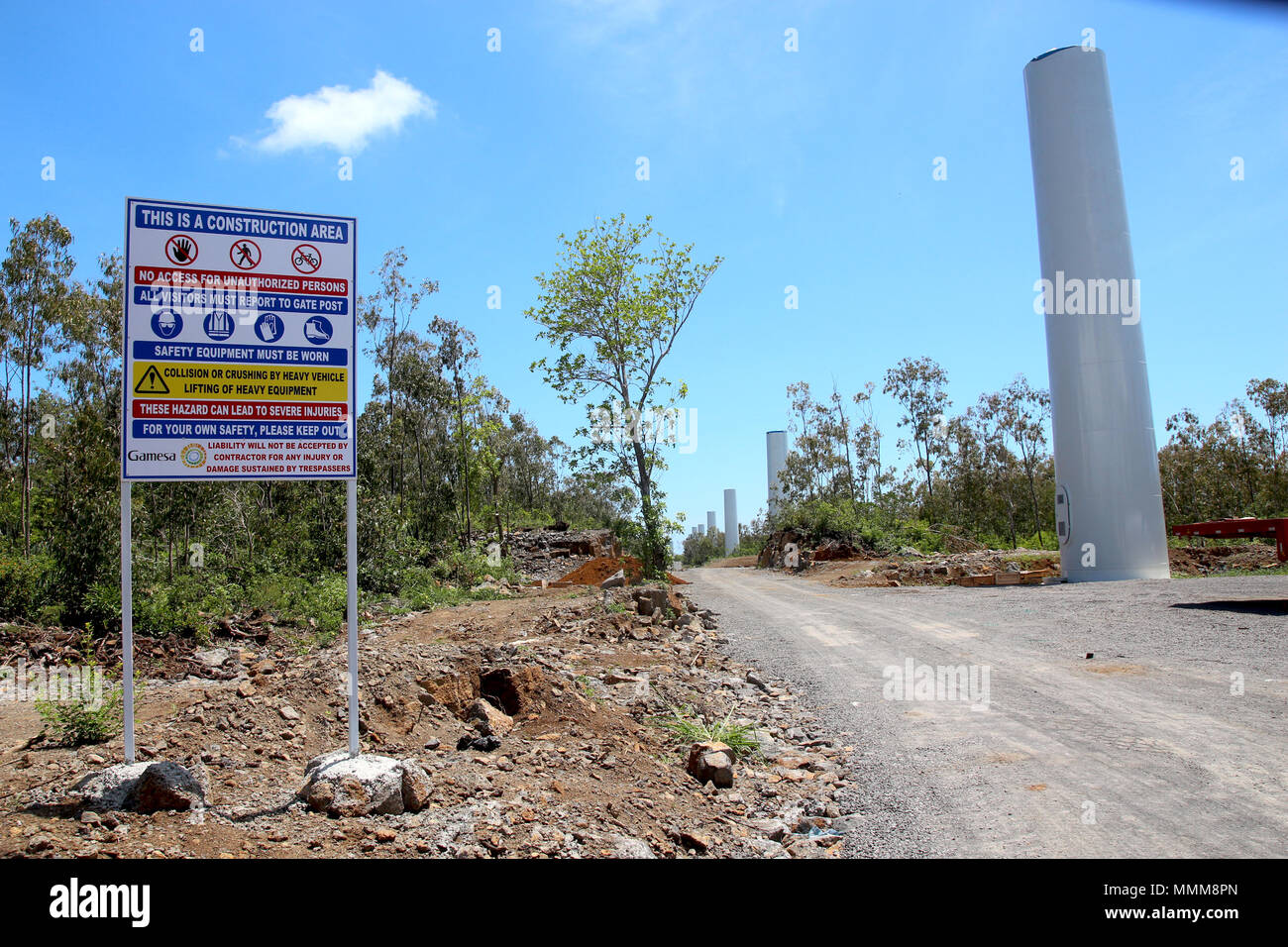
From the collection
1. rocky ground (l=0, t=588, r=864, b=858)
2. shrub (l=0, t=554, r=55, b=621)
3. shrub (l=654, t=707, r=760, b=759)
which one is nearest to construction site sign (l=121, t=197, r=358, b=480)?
rocky ground (l=0, t=588, r=864, b=858)

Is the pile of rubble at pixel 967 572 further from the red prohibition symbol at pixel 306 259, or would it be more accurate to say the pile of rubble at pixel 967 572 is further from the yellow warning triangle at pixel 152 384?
the yellow warning triangle at pixel 152 384

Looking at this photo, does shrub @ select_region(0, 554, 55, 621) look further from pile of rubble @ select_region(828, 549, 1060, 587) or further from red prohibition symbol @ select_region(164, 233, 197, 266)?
Result: pile of rubble @ select_region(828, 549, 1060, 587)

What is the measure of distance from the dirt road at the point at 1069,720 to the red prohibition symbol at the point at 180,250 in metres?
6.03

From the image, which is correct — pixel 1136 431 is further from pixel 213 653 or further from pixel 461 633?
pixel 213 653

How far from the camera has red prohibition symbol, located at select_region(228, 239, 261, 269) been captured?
5.50 m

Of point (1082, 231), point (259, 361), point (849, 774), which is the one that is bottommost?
point (849, 774)

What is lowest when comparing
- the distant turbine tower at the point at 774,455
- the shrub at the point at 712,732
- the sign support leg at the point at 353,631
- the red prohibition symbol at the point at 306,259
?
A: the shrub at the point at 712,732

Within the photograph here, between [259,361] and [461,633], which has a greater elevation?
[259,361]

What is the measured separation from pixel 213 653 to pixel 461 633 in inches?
155

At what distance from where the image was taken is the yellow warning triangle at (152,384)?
528cm
